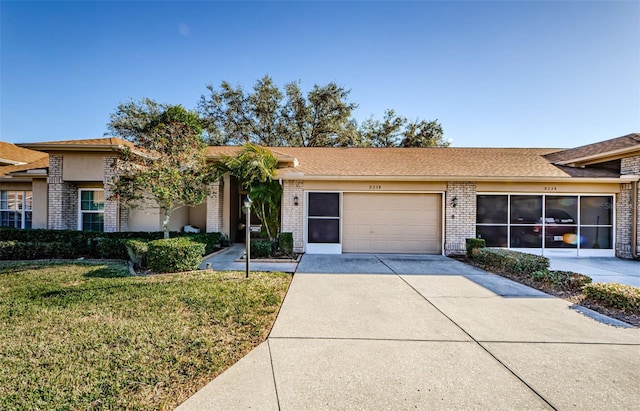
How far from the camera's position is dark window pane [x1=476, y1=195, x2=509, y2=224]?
1009cm

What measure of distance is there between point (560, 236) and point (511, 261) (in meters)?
4.56

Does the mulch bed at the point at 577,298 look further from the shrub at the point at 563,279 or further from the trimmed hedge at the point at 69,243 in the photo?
the trimmed hedge at the point at 69,243

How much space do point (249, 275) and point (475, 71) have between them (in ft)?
41.2

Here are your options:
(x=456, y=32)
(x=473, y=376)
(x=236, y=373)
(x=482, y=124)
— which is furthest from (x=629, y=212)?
(x=236, y=373)

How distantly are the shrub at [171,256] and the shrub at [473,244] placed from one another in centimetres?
870

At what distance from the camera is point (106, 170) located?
394 inches

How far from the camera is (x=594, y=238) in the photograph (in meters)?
9.99

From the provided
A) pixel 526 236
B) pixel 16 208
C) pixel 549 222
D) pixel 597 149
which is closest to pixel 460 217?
pixel 526 236

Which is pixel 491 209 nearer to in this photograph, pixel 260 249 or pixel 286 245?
pixel 286 245

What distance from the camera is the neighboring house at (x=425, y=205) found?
9.84m

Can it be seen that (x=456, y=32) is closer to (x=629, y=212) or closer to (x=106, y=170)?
(x=629, y=212)

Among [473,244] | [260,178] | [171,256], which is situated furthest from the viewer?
[260,178]

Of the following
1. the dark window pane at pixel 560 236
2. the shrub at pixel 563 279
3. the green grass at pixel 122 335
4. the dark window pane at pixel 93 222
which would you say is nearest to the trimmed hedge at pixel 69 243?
the dark window pane at pixel 93 222

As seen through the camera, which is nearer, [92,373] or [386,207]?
[92,373]
